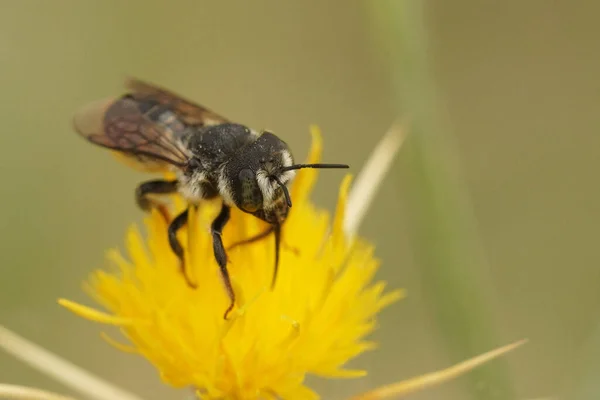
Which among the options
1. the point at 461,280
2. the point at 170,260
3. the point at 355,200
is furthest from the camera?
the point at 461,280

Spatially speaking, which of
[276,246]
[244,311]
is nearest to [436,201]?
[276,246]

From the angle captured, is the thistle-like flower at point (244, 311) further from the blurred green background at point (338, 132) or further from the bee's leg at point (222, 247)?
the blurred green background at point (338, 132)

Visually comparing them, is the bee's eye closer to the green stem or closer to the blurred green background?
the green stem

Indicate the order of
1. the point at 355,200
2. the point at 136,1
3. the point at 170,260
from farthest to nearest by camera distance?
the point at 136,1 < the point at 355,200 < the point at 170,260

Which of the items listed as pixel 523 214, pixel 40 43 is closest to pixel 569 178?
pixel 523 214

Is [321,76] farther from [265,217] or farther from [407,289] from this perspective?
[265,217]

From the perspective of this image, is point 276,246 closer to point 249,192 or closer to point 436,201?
point 249,192
